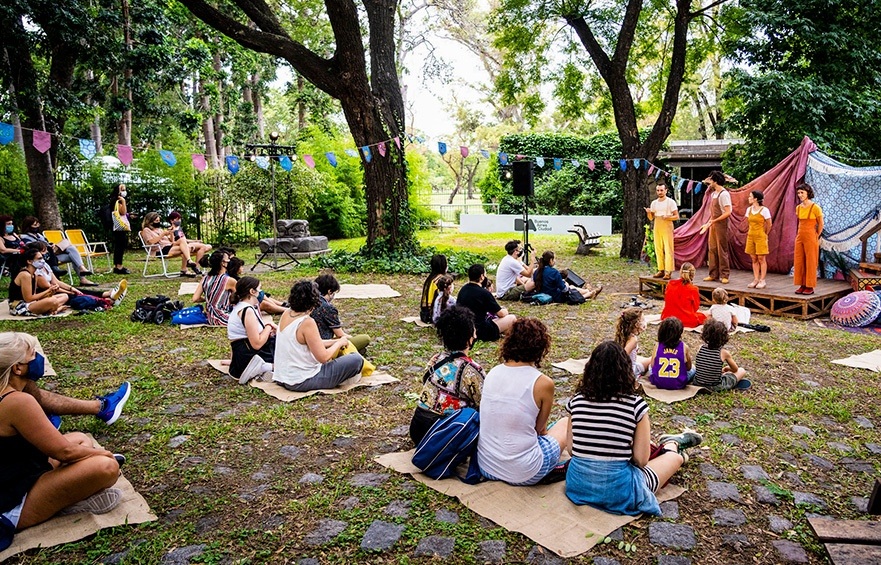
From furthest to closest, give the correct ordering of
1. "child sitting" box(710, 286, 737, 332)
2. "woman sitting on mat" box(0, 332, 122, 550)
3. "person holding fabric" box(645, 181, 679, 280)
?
"person holding fabric" box(645, 181, 679, 280), "child sitting" box(710, 286, 737, 332), "woman sitting on mat" box(0, 332, 122, 550)

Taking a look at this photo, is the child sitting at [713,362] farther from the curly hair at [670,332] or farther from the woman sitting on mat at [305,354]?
the woman sitting on mat at [305,354]

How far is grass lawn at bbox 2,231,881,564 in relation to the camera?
308 centimetres

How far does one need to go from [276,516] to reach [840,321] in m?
7.75

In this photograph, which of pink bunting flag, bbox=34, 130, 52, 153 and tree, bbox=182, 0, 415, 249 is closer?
pink bunting flag, bbox=34, 130, 52, 153

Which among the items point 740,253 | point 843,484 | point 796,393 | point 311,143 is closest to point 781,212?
point 740,253

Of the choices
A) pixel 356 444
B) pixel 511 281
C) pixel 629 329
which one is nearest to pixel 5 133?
pixel 356 444

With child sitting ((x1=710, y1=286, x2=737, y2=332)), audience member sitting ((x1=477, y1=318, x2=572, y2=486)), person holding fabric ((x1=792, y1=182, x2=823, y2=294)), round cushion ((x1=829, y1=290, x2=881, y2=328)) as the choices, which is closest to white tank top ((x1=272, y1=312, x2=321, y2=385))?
audience member sitting ((x1=477, y1=318, x2=572, y2=486))

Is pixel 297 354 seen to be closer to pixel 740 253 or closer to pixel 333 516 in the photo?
pixel 333 516

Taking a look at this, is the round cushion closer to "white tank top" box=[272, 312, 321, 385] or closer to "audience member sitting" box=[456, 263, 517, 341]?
"audience member sitting" box=[456, 263, 517, 341]

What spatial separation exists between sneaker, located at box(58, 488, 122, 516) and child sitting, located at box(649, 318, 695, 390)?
161 inches

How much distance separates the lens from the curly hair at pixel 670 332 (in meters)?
5.12

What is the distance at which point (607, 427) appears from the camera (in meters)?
3.18

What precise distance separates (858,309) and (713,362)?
13.2 ft

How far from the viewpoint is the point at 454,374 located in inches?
150
